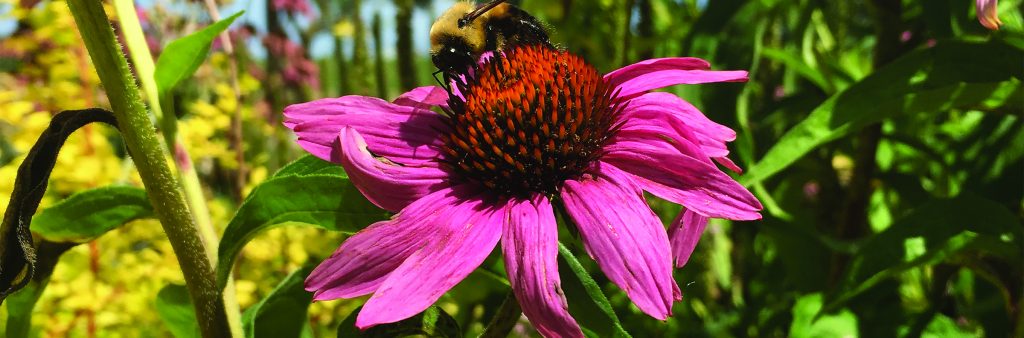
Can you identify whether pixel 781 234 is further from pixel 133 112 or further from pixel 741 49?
pixel 133 112

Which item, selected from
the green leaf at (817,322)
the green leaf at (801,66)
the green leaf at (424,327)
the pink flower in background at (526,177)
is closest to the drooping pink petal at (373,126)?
the pink flower in background at (526,177)

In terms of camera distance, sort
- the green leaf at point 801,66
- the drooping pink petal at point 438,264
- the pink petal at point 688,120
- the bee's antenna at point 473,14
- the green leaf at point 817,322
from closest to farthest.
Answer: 1. the drooping pink petal at point 438,264
2. the pink petal at point 688,120
3. the bee's antenna at point 473,14
4. the green leaf at point 817,322
5. the green leaf at point 801,66

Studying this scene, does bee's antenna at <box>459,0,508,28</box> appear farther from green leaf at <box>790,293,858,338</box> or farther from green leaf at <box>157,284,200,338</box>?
green leaf at <box>790,293,858,338</box>

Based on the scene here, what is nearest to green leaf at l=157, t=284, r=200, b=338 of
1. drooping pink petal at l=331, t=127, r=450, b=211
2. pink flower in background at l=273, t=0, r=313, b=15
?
drooping pink petal at l=331, t=127, r=450, b=211

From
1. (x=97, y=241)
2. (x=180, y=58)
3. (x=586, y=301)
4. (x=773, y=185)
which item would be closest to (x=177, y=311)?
(x=180, y=58)

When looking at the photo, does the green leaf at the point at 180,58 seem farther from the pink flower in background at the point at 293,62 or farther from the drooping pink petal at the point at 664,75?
the pink flower in background at the point at 293,62

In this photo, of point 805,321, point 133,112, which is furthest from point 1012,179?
point 133,112

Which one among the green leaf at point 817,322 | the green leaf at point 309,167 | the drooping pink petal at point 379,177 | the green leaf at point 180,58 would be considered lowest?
the green leaf at point 817,322
